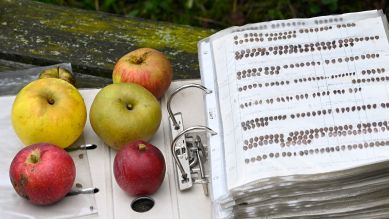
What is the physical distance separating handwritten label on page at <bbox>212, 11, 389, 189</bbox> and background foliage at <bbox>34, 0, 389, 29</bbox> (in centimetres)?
104

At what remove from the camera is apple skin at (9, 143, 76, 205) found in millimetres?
1486

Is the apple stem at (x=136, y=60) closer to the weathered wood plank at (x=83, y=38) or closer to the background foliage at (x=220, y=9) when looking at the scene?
the weathered wood plank at (x=83, y=38)

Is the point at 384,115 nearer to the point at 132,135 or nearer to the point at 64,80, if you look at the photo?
the point at 132,135

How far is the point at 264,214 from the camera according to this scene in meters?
1.40

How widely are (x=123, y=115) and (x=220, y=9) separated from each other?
120cm

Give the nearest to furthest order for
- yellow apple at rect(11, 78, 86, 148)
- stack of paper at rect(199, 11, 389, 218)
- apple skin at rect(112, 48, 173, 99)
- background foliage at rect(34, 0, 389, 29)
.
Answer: stack of paper at rect(199, 11, 389, 218) → yellow apple at rect(11, 78, 86, 148) → apple skin at rect(112, 48, 173, 99) → background foliage at rect(34, 0, 389, 29)

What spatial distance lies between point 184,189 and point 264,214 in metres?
0.20

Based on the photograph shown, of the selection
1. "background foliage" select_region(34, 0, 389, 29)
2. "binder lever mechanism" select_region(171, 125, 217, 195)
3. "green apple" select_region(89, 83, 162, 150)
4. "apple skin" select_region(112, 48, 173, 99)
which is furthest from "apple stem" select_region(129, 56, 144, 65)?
"background foliage" select_region(34, 0, 389, 29)

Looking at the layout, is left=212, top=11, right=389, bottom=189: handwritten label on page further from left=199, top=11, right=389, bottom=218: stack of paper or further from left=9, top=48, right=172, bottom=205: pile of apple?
left=9, top=48, right=172, bottom=205: pile of apple

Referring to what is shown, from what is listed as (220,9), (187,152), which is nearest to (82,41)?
(187,152)

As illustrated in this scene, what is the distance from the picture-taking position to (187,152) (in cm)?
159

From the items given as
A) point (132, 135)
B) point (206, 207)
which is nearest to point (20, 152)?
point (132, 135)

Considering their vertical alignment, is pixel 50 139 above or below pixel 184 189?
above

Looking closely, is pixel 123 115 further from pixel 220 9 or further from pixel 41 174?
pixel 220 9
